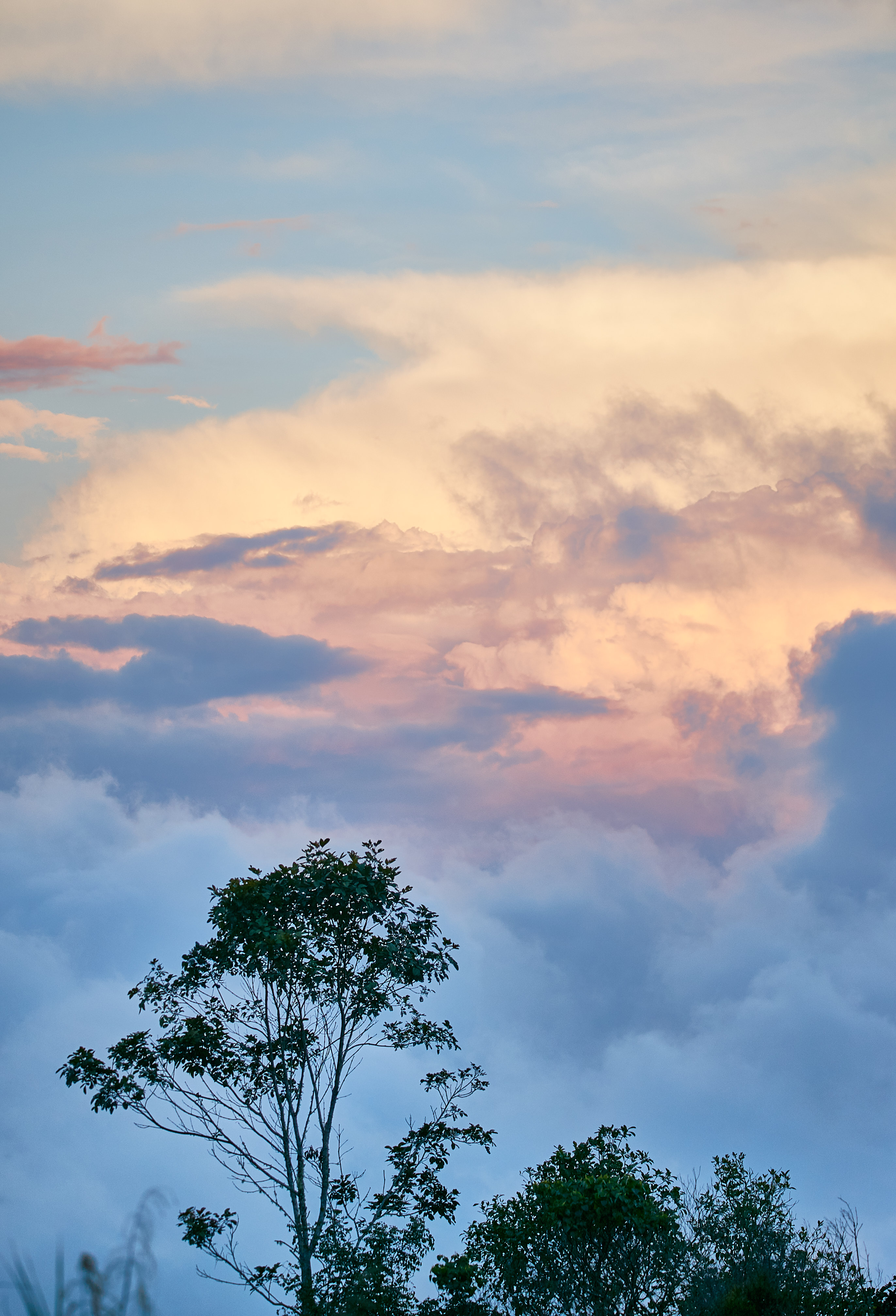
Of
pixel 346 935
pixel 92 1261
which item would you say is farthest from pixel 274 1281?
pixel 92 1261

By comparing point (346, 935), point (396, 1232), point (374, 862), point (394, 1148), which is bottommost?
point (396, 1232)

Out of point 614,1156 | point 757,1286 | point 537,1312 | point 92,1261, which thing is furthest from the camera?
point 614,1156

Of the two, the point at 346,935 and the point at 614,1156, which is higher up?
the point at 346,935

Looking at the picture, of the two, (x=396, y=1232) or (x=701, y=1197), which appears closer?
(x=396, y=1232)

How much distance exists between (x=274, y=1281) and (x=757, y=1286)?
7447 millimetres

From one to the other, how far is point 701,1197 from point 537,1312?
4196 mm

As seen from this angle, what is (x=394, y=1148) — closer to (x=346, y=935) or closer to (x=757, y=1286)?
(x=346, y=935)

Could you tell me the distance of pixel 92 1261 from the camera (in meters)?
4.16

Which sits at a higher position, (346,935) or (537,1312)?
(346,935)

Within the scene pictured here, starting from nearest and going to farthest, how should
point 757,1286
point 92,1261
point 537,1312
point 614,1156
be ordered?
point 92,1261 < point 757,1286 < point 537,1312 < point 614,1156

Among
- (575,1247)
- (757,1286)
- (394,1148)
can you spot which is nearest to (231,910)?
(394,1148)

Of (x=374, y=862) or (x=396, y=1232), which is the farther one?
(x=374, y=862)

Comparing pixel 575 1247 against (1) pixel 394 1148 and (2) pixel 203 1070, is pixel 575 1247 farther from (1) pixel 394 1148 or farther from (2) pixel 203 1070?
(2) pixel 203 1070

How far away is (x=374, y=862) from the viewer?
18.2m
